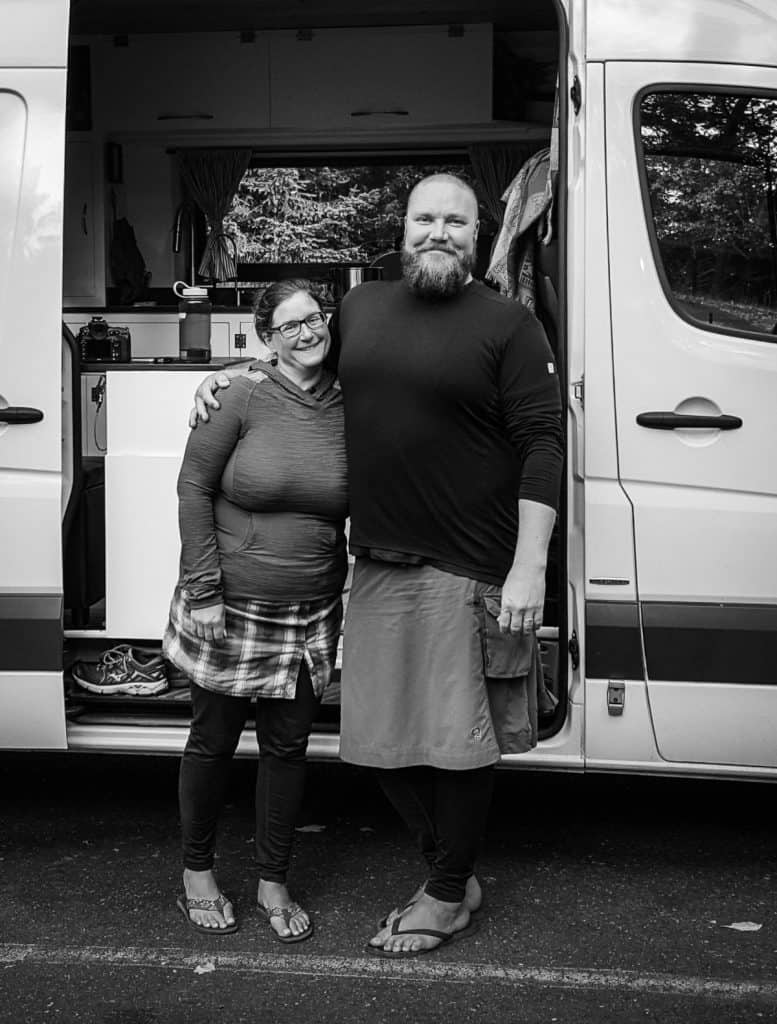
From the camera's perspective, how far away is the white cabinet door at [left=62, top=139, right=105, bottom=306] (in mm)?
8195

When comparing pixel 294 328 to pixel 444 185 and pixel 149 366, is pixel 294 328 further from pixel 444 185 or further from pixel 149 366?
pixel 149 366

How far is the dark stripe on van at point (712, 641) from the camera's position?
3.51 metres

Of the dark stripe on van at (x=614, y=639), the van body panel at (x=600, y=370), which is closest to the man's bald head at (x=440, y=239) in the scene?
the van body panel at (x=600, y=370)

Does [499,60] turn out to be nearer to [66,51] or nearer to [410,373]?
[66,51]

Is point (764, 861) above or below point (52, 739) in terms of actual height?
below

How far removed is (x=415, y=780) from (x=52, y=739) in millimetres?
1063

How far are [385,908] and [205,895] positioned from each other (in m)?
0.48

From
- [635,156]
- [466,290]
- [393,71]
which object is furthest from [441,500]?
[393,71]

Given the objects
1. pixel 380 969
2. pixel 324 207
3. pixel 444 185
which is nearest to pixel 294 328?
Answer: pixel 444 185

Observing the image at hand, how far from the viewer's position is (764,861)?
13.0ft

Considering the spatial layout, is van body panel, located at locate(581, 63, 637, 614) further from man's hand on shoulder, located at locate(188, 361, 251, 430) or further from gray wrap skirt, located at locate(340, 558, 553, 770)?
man's hand on shoulder, located at locate(188, 361, 251, 430)

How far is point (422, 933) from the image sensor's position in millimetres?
3354

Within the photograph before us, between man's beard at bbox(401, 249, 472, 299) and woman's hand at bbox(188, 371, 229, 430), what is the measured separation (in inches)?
21.2

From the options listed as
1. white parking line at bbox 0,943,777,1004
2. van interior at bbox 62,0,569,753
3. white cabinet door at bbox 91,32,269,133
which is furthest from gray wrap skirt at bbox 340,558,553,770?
white cabinet door at bbox 91,32,269,133
